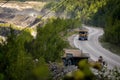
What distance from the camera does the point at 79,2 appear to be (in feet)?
53.3

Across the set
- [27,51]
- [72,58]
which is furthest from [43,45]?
[72,58]

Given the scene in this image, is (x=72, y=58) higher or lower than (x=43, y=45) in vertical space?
higher

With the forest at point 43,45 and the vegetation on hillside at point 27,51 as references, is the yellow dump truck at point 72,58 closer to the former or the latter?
the vegetation on hillside at point 27,51

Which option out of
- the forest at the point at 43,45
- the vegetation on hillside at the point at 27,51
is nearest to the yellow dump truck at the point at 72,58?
the vegetation on hillside at the point at 27,51

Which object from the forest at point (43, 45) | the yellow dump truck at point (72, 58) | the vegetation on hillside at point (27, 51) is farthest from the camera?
the yellow dump truck at point (72, 58)

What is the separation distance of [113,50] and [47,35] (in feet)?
45.1

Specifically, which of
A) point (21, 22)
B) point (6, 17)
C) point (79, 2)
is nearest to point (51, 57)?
point (79, 2)

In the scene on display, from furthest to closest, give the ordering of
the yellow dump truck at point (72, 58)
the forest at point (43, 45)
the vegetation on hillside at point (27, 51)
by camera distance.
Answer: the yellow dump truck at point (72, 58)
the vegetation on hillside at point (27, 51)
the forest at point (43, 45)

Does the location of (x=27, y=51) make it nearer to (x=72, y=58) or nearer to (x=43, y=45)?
(x=43, y=45)

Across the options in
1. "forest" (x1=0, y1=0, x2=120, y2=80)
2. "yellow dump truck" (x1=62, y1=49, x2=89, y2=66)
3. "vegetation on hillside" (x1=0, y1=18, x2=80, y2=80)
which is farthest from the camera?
"yellow dump truck" (x1=62, y1=49, x2=89, y2=66)

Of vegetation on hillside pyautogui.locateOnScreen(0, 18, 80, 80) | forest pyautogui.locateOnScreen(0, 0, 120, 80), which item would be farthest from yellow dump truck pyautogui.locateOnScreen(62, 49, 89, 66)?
forest pyautogui.locateOnScreen(0, 0, 120, 80)

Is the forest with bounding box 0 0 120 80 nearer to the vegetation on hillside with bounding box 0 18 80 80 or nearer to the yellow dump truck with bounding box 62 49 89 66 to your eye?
the vegetation on hillside with bounding box 0 18 80 80

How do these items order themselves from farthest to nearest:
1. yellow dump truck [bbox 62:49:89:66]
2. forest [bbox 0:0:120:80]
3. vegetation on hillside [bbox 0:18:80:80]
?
yellow dump truck [bbox 62:49:89:66] → vegetation on hillside [bbox 0:18:80:80] → forest [bbox 0:0:120:80]

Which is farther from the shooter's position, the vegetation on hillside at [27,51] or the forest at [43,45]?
the vegetation on hillside at [27,51]
